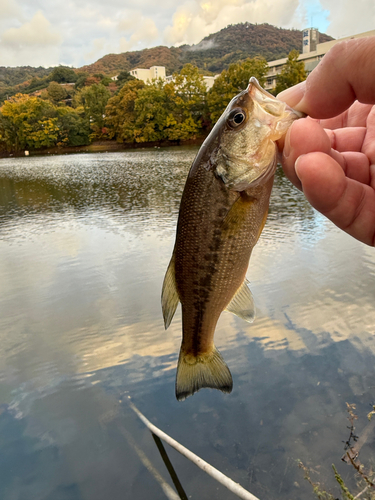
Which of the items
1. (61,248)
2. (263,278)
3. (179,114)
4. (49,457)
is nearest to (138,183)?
(61,248)

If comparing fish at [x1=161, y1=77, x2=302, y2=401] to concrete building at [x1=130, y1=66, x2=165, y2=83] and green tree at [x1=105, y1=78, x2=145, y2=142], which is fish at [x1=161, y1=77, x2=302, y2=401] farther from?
concrete building at [x1=130, y1=66, x2=165, y2=83]

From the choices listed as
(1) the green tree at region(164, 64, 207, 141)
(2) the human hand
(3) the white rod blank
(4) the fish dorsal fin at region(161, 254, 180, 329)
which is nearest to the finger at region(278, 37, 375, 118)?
(2) the human hand

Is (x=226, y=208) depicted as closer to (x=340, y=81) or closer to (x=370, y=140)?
(x=340, y=81)

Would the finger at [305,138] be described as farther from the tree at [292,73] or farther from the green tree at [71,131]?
the green tree at [71,131]

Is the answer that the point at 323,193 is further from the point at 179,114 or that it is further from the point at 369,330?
the point at 179,114

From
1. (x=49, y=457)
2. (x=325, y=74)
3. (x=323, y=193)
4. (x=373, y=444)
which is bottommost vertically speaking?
(x=49, y=457)

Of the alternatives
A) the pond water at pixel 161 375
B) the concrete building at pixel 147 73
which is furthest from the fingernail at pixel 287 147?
the concrete building at pixel 147 73
